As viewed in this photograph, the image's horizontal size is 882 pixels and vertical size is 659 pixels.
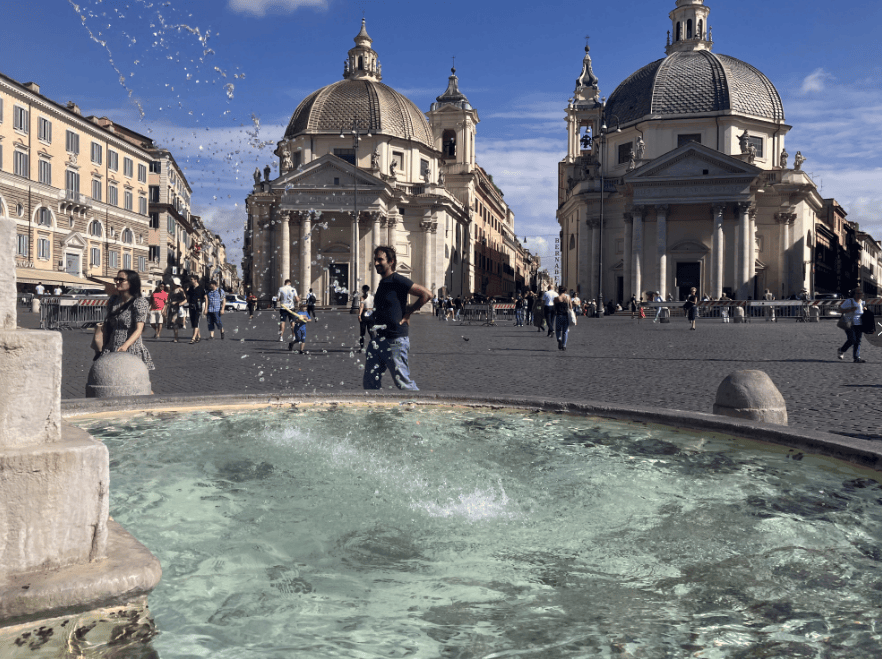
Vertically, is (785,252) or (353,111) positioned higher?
(353,111)

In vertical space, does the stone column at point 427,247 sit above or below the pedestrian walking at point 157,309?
above

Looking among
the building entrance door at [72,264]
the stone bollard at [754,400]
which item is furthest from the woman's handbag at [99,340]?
the building entrance door at [72,264]

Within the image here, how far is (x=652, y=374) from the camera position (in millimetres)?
11242

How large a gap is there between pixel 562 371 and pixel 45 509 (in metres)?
A: 9.72

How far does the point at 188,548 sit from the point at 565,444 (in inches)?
116

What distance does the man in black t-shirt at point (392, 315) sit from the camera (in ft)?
22.5

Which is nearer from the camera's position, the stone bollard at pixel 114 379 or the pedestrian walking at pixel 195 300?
the stone bollard at pixel 114 379

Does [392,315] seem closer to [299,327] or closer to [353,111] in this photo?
[299,327]

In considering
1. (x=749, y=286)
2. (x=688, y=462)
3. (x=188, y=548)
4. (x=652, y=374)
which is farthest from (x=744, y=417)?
(x=749, y=286)

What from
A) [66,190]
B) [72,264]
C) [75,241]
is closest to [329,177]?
[66,190]

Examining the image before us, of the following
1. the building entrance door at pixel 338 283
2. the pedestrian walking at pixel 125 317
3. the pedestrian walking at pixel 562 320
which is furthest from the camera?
the building entrance door at pixel 338 283

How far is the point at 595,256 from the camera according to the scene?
54.5 metres

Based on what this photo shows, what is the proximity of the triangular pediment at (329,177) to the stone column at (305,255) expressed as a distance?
2346 millimetres

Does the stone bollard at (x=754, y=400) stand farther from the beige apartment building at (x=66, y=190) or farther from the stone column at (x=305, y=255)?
the stone column at (x=305, y=255)
